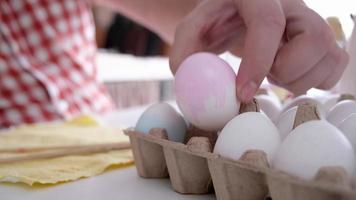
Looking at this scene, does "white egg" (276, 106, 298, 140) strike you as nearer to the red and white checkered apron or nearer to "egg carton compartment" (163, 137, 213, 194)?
"egg carton compartment" (163, 137, 213, 194)

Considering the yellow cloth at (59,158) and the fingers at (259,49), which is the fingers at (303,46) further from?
the yellow cloth at (59,158)

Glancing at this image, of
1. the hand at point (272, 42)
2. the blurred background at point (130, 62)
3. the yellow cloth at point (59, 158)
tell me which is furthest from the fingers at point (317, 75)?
the blurred background at point (130, 62)

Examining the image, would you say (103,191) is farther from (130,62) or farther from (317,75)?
(130,62)

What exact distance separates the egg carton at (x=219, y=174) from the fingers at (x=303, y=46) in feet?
0.46

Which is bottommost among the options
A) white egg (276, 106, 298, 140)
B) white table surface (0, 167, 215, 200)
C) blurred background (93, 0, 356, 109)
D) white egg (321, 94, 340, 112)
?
blurred background (93, 0, 356, 109)

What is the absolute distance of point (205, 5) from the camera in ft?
1.59

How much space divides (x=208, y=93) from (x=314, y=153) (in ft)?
0.42

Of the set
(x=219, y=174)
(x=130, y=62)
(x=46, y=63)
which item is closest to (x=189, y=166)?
(x=219, y=174)

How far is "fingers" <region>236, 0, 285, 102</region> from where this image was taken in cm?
39

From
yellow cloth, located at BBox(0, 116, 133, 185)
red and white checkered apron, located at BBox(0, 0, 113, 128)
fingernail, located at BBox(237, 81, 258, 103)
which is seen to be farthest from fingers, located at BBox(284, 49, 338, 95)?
red and white checkered apron, located at BBox(0, 0, 113, 128)

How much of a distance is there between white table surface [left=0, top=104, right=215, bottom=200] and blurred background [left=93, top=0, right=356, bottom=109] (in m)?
1.39

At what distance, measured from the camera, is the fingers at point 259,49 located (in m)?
0.39

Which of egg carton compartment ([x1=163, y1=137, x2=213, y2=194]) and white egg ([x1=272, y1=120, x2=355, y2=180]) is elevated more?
white egg ([x1=272, y1=120, x2=355, y2=180])

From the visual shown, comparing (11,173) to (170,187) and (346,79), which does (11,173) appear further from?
(346,79)
